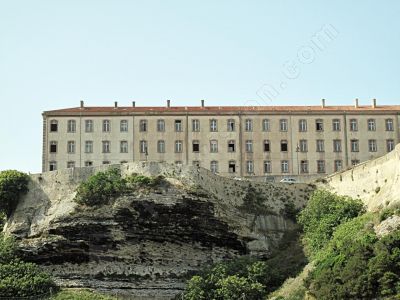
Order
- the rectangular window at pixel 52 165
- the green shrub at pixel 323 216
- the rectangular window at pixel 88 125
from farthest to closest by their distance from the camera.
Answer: the rectangular window at pixel 88 125, the rectangular window at pixel 52 165, the green shrub at pixel 323 216

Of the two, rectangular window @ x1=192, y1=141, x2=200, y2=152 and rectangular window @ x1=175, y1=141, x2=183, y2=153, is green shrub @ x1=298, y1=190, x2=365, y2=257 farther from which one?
rectangular window @ x1=175, y1=141, x2=183, y2=153

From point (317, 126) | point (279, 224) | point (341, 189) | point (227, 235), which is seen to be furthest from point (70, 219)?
point (317, 126)

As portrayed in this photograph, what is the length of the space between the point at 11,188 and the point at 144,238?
11.3 metres

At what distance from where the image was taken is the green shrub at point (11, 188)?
197 feet

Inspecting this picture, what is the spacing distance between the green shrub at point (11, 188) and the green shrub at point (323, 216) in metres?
20.9

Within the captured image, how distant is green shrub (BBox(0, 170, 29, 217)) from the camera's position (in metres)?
60.0

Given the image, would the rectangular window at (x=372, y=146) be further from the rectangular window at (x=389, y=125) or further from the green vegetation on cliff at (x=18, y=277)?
the green vegetation on cliff at (x=18, y=277)

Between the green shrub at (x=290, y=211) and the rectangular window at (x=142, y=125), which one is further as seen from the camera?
the rectangular window at (x=142, y=125)

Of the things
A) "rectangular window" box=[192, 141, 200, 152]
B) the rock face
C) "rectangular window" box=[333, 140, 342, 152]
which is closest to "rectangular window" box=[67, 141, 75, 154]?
"rectangular window" box=[192, 141, 200, 152]

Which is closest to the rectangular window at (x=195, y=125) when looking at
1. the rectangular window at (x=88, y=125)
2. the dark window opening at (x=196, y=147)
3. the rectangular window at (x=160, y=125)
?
the dark window opening at (x=196, y=147)

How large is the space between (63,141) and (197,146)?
11.8 m

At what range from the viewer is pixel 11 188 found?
60188 millimetres

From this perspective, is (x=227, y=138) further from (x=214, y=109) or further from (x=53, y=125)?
(x=53, y=125)

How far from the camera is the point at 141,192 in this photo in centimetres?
5666
